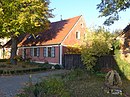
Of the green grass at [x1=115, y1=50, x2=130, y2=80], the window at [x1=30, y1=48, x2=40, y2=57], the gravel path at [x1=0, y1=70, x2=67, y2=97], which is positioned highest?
the window at [x1=30, y1=48, x2=40, y2=57]

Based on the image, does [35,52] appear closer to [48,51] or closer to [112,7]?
[48,51]

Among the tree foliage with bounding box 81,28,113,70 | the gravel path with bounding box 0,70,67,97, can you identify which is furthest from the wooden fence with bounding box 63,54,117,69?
the gravel path with bounding box 0,70,67,97

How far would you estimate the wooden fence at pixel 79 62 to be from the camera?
2645 cm

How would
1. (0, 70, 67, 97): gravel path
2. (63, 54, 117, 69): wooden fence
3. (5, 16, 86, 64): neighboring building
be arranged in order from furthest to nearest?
1. (5, 16, 86, 64): neighboring building
2. (63, 54, 117, 69): wooden fence
3. (0, 70, 67, 97): gravel path

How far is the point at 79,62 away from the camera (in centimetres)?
3166

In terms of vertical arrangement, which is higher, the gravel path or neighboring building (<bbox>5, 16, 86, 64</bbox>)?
neighboring building (<bbox>5, 16, 86, 64</bbox>)

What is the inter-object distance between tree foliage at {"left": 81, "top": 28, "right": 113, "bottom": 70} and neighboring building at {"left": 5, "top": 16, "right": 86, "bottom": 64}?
20.0 ft

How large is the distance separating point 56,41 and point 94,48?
1114cm

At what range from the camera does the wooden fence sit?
26.5 meters

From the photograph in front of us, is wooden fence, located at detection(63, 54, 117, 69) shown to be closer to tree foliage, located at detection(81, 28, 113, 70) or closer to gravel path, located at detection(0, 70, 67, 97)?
tree foliage, located at detection(81, 28, 113, 70)

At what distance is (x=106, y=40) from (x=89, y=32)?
2.17m

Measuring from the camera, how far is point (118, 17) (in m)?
23.8

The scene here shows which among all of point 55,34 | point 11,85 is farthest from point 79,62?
point 11,85

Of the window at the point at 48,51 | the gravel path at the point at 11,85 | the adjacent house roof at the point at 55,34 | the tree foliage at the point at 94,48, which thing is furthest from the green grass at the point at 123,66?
the window at the point at 48,51
